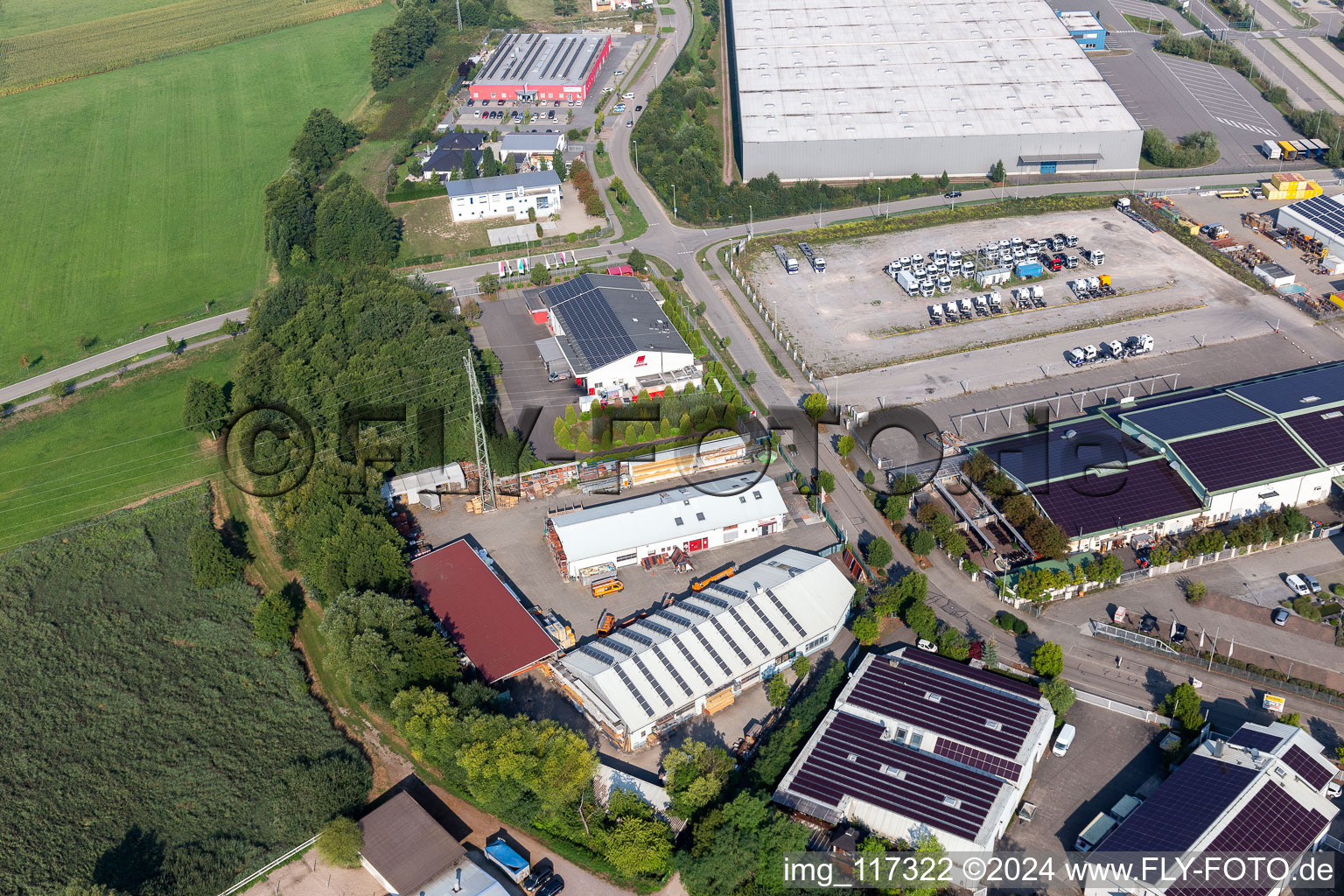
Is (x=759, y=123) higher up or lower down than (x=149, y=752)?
higher up

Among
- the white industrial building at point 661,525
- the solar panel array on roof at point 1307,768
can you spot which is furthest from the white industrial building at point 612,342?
the solar panel array on roof at point 1307,768

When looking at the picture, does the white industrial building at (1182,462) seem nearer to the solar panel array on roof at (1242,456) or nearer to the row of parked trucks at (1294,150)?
the solar panel array on roof at (1242,456)

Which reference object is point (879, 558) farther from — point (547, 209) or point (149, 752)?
point (547, 209)

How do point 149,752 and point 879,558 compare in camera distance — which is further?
point 879,558

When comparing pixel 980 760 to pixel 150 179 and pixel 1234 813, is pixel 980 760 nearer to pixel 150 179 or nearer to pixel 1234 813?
pixel 1234 813

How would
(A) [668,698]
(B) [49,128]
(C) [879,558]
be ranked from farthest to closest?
(B) [49,128], (C) [879,558], (A) [668,698]

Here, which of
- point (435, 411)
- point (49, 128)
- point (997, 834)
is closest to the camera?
point (997, 834)

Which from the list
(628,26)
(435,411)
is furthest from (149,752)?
Answer: (628,26)
